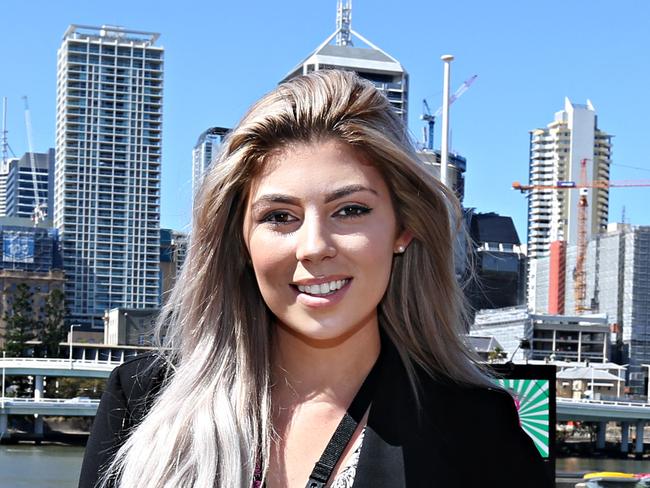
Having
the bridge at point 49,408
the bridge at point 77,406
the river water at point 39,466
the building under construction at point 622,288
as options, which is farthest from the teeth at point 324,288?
the building under construction at point 622,288

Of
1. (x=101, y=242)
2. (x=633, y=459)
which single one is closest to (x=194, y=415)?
(x=633, y=459)

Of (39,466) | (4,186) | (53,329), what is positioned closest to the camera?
(39,466)

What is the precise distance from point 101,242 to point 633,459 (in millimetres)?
73959

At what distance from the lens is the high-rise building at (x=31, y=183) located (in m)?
154

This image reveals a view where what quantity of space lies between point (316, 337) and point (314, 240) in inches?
5.6

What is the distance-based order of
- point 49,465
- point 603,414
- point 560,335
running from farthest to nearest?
point 560,335, point 603,414, point 49,465

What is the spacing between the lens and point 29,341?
2734 inches

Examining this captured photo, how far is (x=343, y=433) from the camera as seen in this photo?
1.54 m

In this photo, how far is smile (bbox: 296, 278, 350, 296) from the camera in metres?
1.55

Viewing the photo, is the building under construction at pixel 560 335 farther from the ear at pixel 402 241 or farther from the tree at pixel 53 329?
the ear at pixel 402 241

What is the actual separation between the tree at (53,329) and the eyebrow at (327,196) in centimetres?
6984

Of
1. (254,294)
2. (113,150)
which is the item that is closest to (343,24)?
(113,150)

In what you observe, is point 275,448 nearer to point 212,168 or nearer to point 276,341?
point 276,341

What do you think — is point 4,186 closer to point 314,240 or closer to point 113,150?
point 113,150
